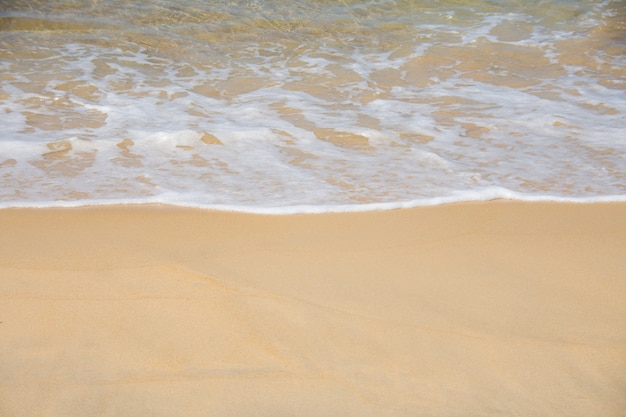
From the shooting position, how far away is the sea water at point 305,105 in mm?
2973

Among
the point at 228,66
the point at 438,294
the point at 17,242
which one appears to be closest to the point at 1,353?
the point at 17,242

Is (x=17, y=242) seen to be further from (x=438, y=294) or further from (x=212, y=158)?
(x=438, y=294)

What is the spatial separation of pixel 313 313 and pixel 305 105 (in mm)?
2389

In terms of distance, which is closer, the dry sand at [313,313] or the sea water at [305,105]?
the dry sand at [313,313]

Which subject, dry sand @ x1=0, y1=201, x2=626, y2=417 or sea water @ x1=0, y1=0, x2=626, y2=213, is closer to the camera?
dry sand @ x1=0, y1=201, x2=626, y2=417

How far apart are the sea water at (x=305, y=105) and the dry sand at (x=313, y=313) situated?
26 cm

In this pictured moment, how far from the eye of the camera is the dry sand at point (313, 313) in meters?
1.66

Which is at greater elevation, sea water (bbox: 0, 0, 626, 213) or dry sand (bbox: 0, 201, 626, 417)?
sea water (bbox: 0, 0, 626, 213)

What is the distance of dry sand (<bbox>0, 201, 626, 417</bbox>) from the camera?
1.66m

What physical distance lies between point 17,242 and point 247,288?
0.92 m

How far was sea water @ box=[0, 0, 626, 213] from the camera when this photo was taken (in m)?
Answer: 2.97

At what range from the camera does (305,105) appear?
4.18 m

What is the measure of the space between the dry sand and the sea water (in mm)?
264

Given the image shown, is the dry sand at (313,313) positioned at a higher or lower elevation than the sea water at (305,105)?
lower
